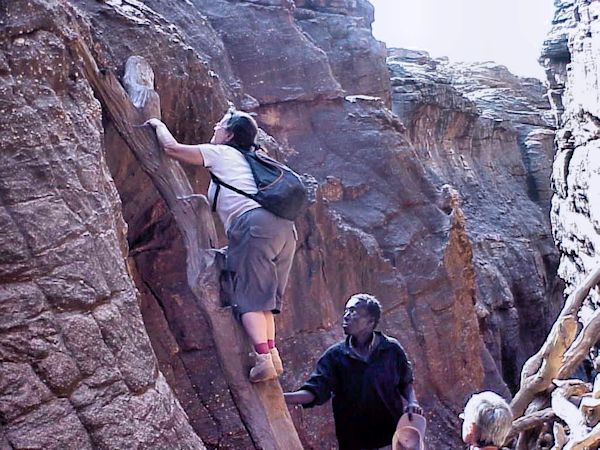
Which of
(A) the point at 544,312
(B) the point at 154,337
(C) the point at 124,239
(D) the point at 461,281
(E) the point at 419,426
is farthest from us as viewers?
(A) the point at 544,312

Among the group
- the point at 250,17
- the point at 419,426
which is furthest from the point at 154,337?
the point at 250,17

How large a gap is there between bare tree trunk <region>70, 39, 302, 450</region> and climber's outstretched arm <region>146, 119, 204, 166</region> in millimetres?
117

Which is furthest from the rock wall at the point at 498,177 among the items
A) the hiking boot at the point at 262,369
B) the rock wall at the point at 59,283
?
the rock wall at the point at 59,283

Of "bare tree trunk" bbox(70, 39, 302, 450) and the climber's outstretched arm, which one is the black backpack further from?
"bare tree trunk" bbox(70, 39, 302, 450)

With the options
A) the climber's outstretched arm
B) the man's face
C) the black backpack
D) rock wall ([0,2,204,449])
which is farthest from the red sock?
the climber's outstretched arm

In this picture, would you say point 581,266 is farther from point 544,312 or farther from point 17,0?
point 17,0

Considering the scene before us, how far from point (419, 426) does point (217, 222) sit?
2696 millimetres

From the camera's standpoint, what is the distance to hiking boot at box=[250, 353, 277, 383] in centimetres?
424

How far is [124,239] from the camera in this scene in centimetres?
432

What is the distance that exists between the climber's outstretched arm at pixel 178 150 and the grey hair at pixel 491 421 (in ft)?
6.44

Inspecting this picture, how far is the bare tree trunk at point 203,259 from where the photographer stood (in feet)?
14.3

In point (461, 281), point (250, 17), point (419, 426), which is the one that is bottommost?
point (461, 281)

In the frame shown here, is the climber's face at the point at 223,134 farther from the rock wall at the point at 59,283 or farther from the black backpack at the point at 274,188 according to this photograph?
the rock wall at the point at 59,283

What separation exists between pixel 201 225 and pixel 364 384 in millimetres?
1329
